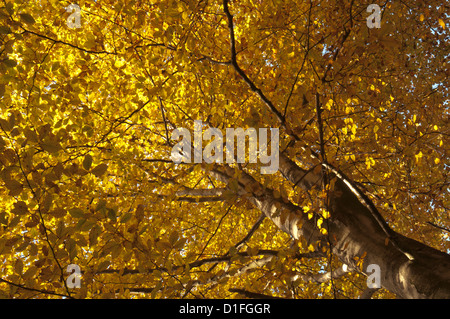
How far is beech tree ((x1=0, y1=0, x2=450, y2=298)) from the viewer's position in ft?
8.04

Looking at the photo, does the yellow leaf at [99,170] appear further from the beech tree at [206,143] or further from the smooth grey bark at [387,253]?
the smooth grey bark at [387,253]

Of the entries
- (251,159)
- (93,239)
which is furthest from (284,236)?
(93,239)

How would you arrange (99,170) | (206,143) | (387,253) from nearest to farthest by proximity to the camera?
(99,170), (387,253), (206,143)

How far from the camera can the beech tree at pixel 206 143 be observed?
245 cm

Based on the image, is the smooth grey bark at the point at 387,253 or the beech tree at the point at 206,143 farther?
the beech tree at the point at 206,143

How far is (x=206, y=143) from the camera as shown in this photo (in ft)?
15.4

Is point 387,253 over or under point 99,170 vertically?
under

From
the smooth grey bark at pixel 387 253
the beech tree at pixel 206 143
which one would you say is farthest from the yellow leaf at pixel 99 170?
the smooth grey bark at pixel 387 253

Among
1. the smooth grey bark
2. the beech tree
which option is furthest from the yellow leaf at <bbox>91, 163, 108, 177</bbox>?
the smooth grey bark

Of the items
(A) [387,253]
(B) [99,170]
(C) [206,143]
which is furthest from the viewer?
(C) [206,143]

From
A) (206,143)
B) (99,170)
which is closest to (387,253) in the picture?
(99,170)

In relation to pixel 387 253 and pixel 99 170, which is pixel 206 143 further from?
pixel 387 253

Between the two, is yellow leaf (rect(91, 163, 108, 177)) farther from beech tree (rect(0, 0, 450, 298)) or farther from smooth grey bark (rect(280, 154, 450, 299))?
smooth grey bark (rect(280, 154, 450, 299))
